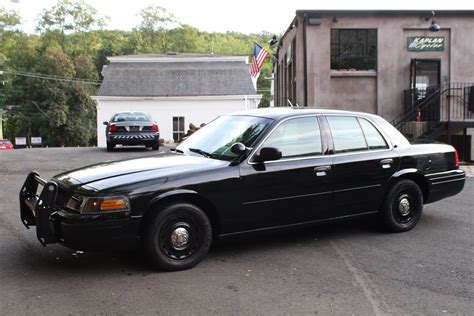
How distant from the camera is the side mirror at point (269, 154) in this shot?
5.40 meters

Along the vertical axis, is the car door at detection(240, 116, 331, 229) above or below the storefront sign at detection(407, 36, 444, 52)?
below

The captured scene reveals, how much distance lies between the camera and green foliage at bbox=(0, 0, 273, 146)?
55250mm

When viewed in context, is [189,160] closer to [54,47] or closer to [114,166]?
[114,166]

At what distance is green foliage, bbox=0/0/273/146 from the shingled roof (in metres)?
12.6

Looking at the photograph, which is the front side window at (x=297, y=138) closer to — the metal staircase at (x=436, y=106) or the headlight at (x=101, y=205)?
the headlight at (x=101, y=205)

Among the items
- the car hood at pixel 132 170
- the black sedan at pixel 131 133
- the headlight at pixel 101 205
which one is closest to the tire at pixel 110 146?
the black sedan at pixel 131 133

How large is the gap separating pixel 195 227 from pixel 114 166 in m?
1.10

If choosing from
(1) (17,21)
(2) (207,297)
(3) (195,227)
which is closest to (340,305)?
(2) (207,297)

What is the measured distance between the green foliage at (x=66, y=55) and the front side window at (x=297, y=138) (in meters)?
45.7

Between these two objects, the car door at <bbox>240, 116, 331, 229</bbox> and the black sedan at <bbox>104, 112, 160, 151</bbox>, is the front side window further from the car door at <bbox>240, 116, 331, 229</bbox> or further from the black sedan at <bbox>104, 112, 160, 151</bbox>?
the black sedan at <bbox>104, 112, 160, 151</bbox>

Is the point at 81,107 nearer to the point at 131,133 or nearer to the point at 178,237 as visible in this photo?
the point at 131,133

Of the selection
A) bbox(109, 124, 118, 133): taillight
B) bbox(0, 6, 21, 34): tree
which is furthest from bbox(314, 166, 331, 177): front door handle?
bbox(0, 6, 21, 34): tree

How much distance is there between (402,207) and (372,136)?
0.96 m

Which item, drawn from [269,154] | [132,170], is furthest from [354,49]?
[132,170]
